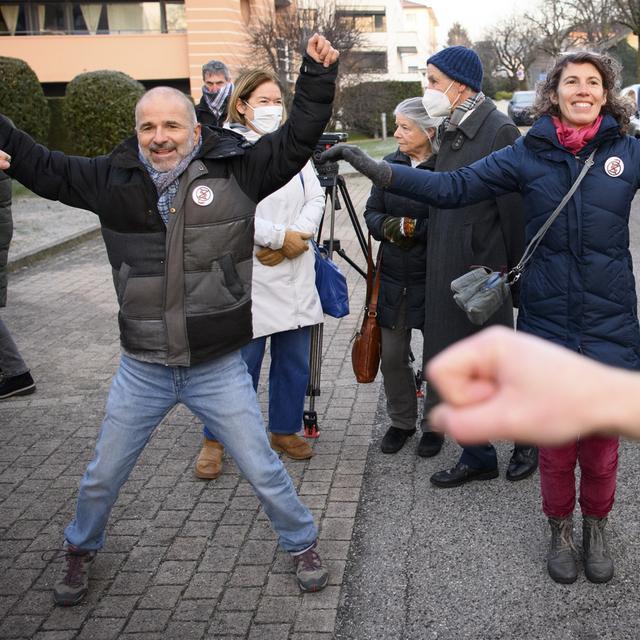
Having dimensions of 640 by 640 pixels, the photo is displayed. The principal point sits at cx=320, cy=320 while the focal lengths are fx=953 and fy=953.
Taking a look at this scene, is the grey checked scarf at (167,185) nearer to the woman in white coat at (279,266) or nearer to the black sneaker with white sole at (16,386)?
the woman in white coat at (279,266)

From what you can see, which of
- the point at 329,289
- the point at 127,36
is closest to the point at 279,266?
the point at 329,289

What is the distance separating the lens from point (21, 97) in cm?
2338

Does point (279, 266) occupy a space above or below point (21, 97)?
above

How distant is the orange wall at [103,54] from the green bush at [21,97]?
18004mm

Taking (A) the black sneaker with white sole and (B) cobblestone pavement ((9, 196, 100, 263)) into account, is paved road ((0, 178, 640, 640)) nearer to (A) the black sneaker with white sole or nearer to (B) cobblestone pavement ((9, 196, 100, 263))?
(A) the black sneaker with white sole

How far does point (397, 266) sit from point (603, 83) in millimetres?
1608

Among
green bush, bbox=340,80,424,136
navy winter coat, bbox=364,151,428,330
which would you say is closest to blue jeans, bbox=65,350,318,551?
navy winter coat, bbox=364,151,428,330

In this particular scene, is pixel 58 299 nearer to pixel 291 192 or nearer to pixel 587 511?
Answer: pixel 291 192

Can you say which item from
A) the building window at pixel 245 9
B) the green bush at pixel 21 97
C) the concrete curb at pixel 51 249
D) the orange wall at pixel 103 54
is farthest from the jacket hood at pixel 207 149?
the building window at pixel 245 9

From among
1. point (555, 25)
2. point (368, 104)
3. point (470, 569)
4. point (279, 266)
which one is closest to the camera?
A: point (470, 569)

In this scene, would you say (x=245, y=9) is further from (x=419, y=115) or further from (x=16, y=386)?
(x=419, y=115)

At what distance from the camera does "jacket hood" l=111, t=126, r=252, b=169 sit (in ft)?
11.4

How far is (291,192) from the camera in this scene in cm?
486

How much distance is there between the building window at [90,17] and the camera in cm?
4206
